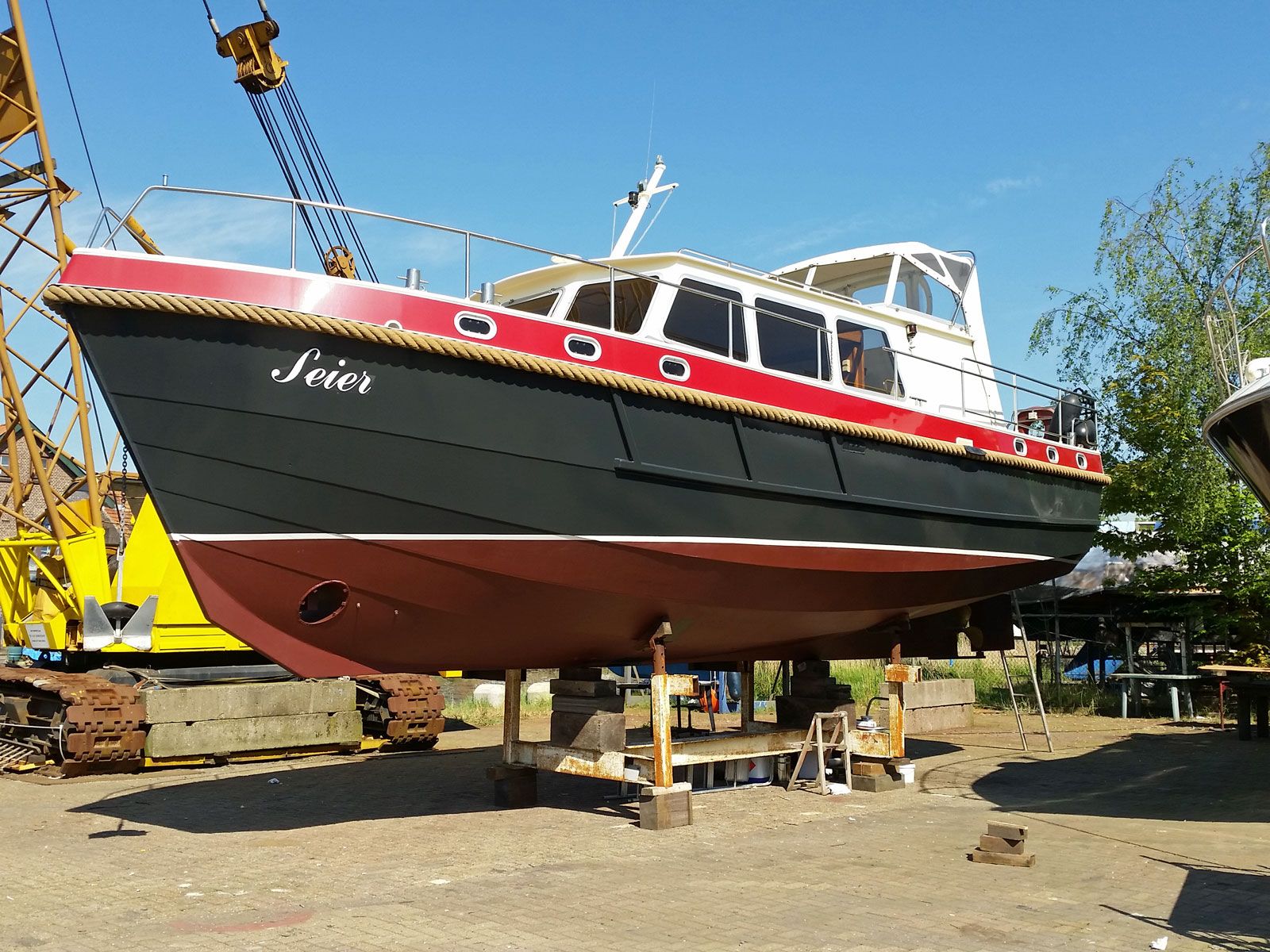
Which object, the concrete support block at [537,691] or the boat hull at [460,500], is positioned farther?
the concrete support block at [537,691]

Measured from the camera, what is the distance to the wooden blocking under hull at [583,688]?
27.1ft

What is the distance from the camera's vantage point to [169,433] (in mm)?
6422

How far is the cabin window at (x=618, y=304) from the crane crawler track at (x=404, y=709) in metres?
5.65

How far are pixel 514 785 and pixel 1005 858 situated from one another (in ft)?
12.6

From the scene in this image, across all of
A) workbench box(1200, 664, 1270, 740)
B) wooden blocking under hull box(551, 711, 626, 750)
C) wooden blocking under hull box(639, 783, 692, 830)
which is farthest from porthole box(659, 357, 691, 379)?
workbench box(1200, 664, 1270, 740)

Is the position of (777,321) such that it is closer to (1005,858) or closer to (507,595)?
(507,595)

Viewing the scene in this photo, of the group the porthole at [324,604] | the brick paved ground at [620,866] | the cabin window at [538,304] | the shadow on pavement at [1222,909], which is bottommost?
the shadow on pavement at [1222,909]

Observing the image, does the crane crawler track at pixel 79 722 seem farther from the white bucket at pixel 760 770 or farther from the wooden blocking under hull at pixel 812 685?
the wooden blocking under hull at pixel 812 685

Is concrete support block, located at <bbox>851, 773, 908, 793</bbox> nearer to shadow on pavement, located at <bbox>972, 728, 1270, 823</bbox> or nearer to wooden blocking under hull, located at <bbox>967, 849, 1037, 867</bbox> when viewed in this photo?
shadow on pavement, located at <bbox>972, 728, 1270, 823</bbox>

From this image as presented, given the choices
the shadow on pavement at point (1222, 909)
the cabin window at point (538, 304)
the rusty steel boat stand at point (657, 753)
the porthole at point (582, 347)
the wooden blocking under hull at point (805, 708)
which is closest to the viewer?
the shadow on pavement at point (1222, 909)

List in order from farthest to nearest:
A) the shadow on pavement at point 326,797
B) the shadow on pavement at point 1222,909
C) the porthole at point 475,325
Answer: the shadow on pavement at point 326,797 → the porthole at point 475,325 → the shadow on pavement at point 1222,909

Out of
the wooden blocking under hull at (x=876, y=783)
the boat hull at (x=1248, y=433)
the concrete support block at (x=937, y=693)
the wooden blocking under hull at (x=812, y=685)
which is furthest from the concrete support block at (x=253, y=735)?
the boat hull at (x=1248, y=433)

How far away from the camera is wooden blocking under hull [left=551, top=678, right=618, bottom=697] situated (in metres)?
8.27

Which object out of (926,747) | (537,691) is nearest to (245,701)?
(926,747)
